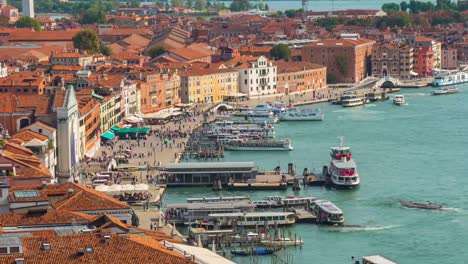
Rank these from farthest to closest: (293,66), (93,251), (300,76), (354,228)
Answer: (293,66) → (300,76) → (354,228) → (93,251)

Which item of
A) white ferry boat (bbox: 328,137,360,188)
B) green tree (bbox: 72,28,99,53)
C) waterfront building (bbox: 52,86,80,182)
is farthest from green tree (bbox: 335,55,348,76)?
waterfront building (bbox: 52,86,80,182)

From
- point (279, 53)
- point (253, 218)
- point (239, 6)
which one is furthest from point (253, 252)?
point (239, 6)

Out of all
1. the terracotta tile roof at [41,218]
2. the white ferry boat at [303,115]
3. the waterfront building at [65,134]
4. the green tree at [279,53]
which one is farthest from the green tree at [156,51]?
the terracotta tile roof at [41,218]

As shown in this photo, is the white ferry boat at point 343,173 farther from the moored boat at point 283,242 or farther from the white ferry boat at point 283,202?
the moored boat at point 283,242

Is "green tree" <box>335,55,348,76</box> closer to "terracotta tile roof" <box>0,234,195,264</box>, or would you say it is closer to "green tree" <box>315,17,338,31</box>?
"green tree" <box>315,17,338,31</box>

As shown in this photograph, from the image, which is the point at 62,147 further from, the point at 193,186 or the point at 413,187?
the point at 413,187

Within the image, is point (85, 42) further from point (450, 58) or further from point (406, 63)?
point (450, 58)
